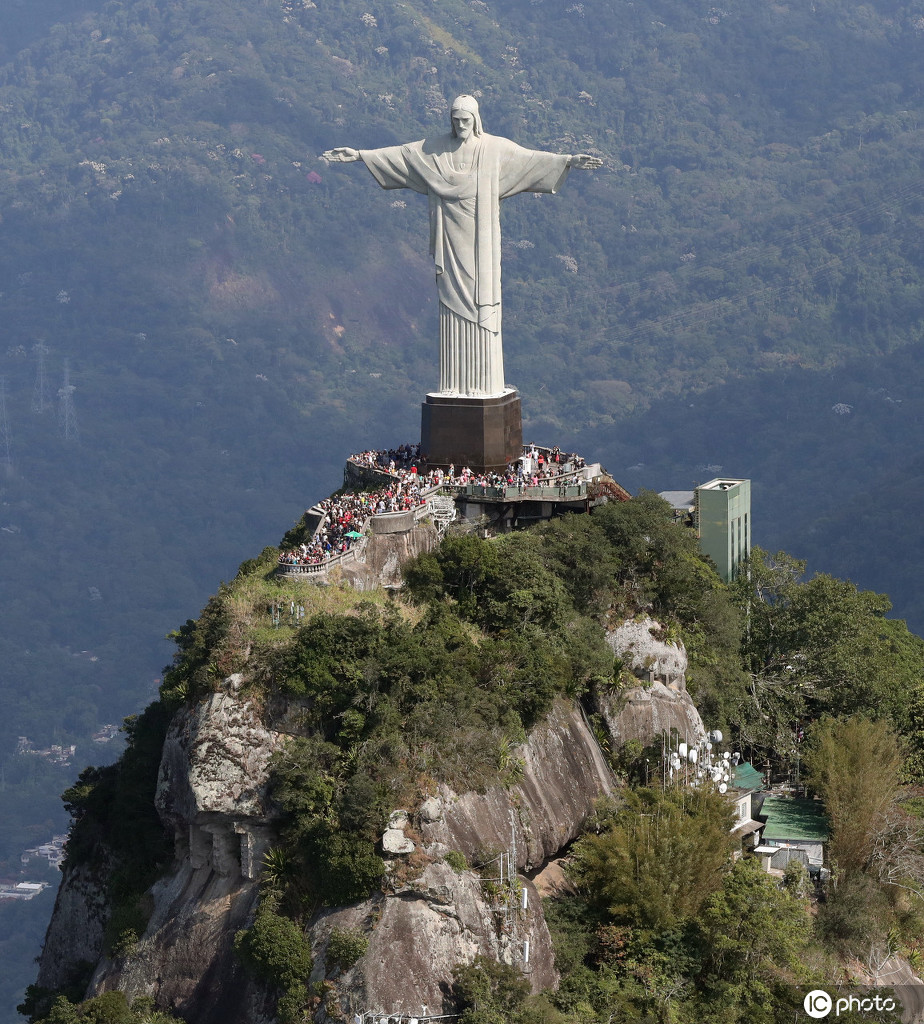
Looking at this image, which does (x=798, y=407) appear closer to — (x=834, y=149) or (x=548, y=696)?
(x=834, y=149)

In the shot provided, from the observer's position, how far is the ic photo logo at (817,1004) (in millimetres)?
45094

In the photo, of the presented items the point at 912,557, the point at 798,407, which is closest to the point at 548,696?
the point at 912,557

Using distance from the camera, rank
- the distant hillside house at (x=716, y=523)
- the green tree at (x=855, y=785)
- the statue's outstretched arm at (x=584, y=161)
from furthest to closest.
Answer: the distant hillside house at (x=716, y=523) → the statue's outstretched arm at (x=584, y=161) → the green tree at (x=855, y=785)

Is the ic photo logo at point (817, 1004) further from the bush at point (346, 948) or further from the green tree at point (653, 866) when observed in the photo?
the bush at point (346, 948)

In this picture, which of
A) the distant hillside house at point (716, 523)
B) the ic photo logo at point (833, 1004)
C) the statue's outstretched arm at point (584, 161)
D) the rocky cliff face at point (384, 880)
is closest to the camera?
the rocky cliff face at point (384, 880)

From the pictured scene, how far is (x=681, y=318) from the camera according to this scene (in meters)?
179

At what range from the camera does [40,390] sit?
182 meters

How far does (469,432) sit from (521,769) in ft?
41.8

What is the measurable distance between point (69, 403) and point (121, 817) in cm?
13208

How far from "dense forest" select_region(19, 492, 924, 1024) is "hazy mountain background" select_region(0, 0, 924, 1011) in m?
92.7

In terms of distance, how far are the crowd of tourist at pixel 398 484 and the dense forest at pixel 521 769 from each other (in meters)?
1.59

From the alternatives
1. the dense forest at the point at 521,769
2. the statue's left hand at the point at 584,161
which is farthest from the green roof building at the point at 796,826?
the statue's left hand at the point at 584,161

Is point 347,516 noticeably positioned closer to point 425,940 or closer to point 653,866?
point 653,866

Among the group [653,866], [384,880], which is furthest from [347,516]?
[653,866]
